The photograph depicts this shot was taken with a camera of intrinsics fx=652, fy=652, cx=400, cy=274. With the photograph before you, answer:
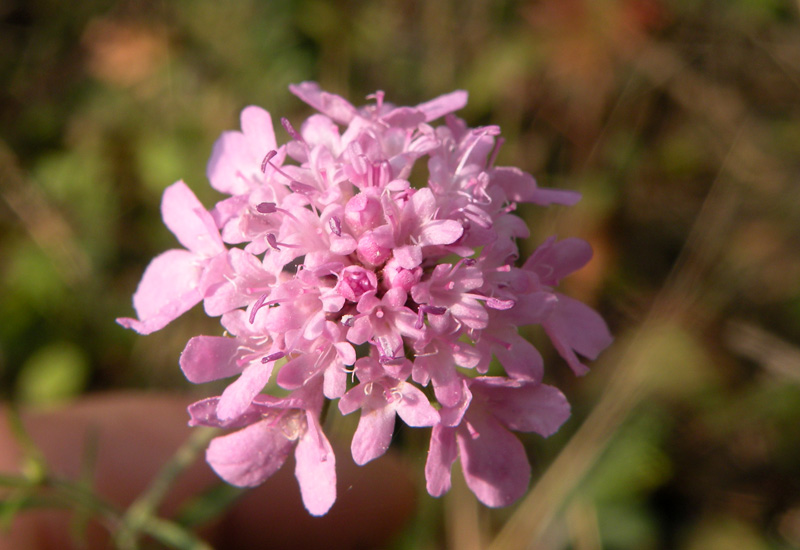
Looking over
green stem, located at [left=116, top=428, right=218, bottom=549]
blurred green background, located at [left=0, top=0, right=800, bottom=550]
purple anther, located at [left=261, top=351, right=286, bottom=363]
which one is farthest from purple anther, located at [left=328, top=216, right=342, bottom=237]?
blurred green background, located at [left=0, top=0, right=800, bottom=550]

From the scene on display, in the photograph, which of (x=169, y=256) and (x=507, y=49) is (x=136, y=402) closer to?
(x=169, y=256)

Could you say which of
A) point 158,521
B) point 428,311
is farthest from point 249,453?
point 158,521

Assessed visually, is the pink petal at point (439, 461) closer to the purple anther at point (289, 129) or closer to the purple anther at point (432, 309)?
the purple anther at point (432, 309)

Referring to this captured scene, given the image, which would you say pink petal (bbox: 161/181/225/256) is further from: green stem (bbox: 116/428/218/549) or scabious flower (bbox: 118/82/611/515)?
green stem (bbox: 116/428/218/549)

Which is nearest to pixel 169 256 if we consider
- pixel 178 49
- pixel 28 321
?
pixel 28 321

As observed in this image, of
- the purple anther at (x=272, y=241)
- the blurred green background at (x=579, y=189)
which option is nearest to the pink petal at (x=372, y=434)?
the purple anther at (x=272, y=241)

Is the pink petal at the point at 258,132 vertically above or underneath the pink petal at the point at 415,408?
above
